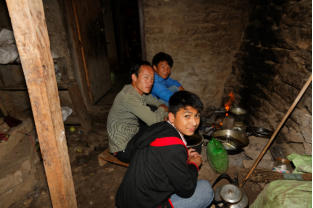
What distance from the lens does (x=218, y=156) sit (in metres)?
2.65

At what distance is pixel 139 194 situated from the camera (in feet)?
5.21

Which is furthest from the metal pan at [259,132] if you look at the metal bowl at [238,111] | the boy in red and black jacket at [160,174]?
the boy in red and black jacket at [160,174]

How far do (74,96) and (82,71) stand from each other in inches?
29.9

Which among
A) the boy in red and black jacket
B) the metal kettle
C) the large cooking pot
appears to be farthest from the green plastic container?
the boy in red and black jacket

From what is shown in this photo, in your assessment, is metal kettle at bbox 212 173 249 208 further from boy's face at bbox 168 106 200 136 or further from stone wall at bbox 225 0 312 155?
stone wall at bbox 225 0 312 155

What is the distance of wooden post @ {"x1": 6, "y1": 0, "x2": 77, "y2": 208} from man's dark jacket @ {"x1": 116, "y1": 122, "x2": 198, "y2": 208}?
2.08ft

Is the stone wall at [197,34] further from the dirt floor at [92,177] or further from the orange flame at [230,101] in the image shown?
the dirt floor at [92,177]

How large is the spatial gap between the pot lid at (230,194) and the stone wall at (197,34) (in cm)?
324

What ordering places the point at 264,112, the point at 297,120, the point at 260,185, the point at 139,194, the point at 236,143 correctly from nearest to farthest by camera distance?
the point at 139,194 < the point at 260,185 < the point at 297,120 < the point at 236,143 < the point at 264,112

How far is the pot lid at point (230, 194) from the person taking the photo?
187 centimetres

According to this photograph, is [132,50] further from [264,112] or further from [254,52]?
[264,112]

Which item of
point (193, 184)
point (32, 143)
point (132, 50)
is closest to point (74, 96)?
point (32, 143)

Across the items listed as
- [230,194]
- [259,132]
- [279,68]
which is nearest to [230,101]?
[259,132]

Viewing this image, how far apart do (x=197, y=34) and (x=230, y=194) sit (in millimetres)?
3528
